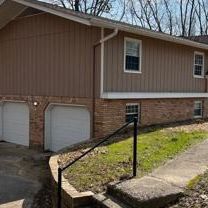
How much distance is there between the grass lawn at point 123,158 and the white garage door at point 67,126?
97.3 inches

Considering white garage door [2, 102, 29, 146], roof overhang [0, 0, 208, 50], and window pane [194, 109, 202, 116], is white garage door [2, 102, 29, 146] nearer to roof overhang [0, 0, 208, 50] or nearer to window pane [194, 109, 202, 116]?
roof overhang [0, 0, 208, 50]

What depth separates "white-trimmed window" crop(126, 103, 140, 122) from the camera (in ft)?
45.5

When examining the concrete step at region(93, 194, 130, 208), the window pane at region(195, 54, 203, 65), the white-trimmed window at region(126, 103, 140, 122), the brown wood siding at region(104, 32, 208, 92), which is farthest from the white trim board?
the concrete step at region(93, 194, 130, 208)

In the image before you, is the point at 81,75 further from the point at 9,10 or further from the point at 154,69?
the point at 9,10

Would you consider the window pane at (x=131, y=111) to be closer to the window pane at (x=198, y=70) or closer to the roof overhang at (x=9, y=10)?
the window pane at (x=198, y=70)

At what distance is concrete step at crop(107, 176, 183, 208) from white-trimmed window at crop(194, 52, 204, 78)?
11714 millimetres

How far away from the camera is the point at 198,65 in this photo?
59.3 feet

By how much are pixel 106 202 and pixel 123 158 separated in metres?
2.68

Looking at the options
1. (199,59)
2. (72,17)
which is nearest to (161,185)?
(72,17)

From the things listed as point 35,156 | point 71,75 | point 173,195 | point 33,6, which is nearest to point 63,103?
point 71,75

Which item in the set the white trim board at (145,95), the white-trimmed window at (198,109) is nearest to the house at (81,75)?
the white trim board at (145,95)

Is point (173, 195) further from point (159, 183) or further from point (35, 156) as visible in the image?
point (35, 156)

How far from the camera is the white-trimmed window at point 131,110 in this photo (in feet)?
45.5

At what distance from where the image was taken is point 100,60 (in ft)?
41.7
